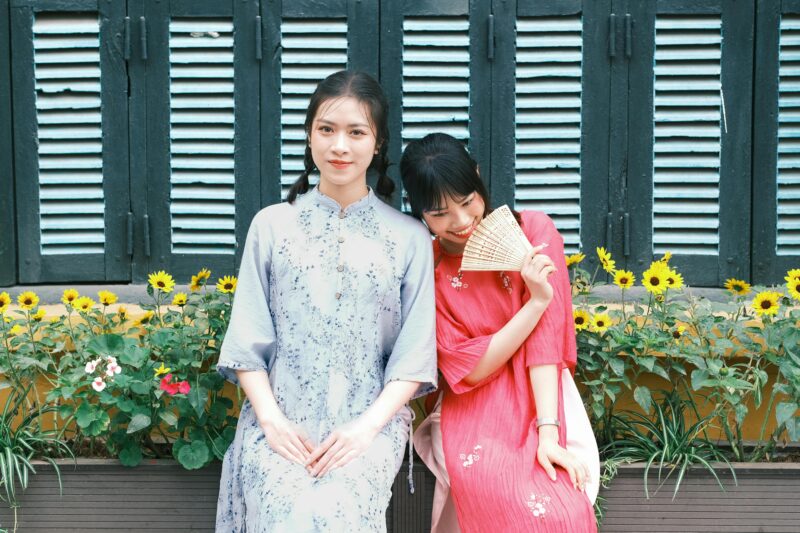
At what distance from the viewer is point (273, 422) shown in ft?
8.60

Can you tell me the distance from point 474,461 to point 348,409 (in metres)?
0.41

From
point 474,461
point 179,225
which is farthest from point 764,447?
point 179,225

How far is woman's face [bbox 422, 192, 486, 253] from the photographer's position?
2.69 metres

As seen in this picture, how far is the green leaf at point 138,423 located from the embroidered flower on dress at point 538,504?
129 cm

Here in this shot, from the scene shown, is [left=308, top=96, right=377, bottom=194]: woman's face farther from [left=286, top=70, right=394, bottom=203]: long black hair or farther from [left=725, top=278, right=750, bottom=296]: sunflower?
[left=725, top=278, right=750, bottom=296]: sunflower

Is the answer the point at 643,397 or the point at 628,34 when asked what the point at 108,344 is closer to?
the point at 643,397

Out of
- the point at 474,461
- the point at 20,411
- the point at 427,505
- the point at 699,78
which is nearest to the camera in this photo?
the point at 474,461

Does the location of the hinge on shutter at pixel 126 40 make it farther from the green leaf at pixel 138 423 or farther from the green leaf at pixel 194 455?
the green leaf at pixel 194 455

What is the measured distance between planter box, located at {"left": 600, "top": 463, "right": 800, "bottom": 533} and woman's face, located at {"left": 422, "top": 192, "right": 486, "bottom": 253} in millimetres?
995

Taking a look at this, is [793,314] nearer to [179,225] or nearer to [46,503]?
[179,225]

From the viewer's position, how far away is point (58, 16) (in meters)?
3.69

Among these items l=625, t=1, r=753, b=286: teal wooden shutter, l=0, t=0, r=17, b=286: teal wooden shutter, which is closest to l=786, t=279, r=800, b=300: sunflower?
l=625, t=1, r=753, b=286: teal wooden shutter

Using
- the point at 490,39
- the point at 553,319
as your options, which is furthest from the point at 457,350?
the point at 490,39

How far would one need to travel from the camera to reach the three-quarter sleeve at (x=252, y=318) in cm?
270
